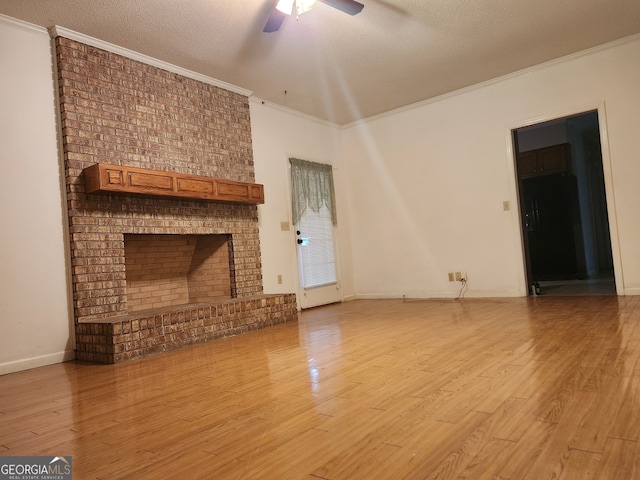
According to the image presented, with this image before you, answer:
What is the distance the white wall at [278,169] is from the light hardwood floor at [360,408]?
2.19 m

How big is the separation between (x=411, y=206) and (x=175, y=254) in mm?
3435

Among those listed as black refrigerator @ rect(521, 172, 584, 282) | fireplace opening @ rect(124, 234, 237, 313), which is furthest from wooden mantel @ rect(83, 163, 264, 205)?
black refrigerator @ rect(521, 172, 584, 282)

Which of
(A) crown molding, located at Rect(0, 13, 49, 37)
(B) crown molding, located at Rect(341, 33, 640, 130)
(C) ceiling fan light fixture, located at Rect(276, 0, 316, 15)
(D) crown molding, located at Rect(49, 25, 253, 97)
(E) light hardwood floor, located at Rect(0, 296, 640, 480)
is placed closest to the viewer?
(E) light hardwood floor, located at Rect(0, 296, 640, 480)

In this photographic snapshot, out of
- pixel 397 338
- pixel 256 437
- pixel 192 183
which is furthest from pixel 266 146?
pixel 256 437

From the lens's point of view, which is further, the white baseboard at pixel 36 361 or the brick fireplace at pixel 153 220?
the brick fireplace at pixel 153 220

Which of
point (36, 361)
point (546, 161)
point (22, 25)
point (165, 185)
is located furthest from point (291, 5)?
point (546, 161)

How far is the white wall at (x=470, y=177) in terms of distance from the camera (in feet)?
16.4

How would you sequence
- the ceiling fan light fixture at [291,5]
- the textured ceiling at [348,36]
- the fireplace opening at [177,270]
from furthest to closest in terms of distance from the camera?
the fireplace opening at [177,270] < the textured ceiling at [348,36] < the ceiling fan light fixture at [291,5]

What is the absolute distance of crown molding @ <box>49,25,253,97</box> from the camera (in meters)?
3.92

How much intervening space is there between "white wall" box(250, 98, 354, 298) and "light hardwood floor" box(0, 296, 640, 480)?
2.19m

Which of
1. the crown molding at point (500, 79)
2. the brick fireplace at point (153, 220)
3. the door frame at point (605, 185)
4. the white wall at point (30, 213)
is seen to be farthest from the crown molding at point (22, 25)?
the door frame at point (605, 185)

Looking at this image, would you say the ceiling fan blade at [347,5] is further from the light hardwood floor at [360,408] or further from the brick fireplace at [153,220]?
the light hardwood floor at [360,408]

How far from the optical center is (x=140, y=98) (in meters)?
4.47

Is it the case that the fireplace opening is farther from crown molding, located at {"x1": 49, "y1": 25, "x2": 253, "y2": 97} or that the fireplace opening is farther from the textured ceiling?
the textured ceiling
